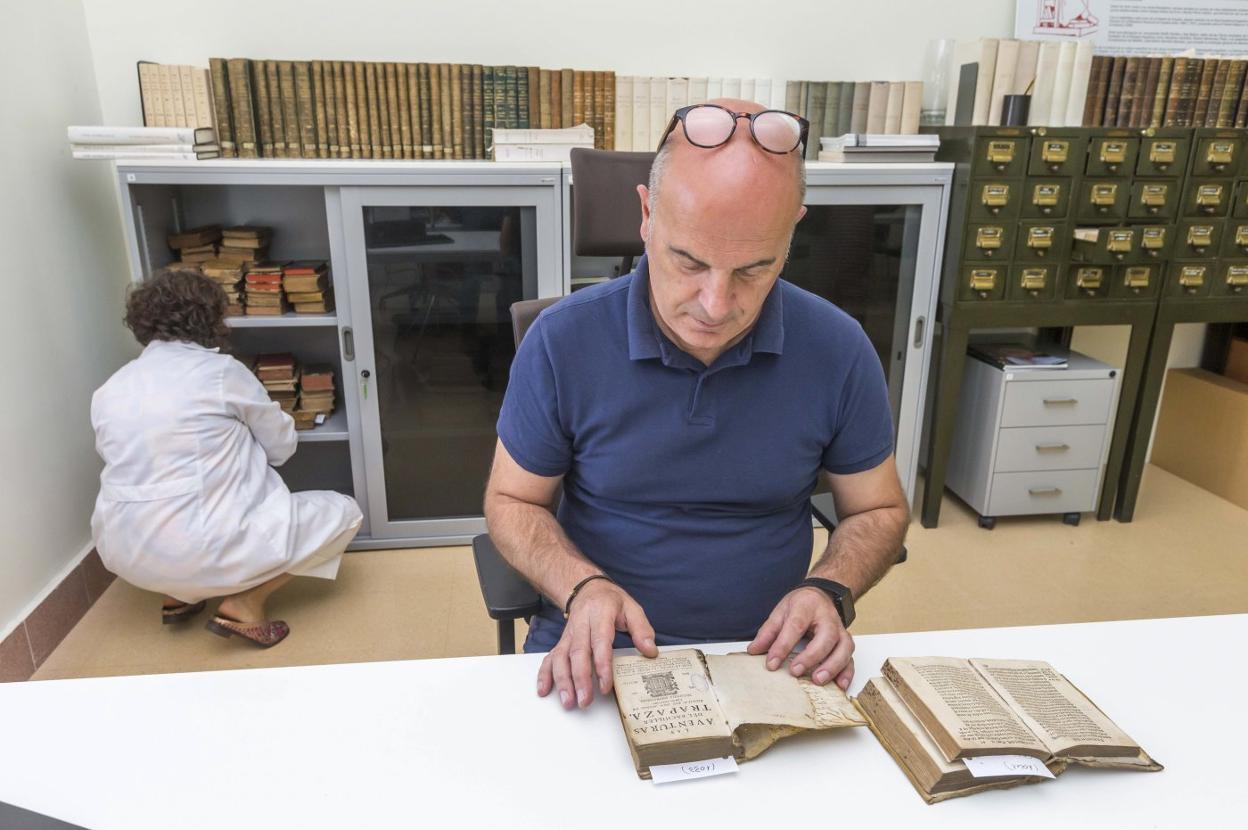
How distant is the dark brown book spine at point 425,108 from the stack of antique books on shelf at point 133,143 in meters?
0.65

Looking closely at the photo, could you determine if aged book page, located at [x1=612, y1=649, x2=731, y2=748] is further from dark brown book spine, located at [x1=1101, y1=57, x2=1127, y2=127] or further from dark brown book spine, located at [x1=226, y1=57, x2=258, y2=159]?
dark brown book spine, located at [x1=1101, y1=57, x2=1127, y2=127]

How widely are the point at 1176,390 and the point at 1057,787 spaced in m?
3.32

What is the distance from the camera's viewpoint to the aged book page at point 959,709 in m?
0.81

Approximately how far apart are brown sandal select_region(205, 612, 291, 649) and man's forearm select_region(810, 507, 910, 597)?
1649 mm

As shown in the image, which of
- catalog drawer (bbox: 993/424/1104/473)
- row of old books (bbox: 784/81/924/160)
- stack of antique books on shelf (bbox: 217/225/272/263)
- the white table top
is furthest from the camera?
catalog drawer (bbox: 993/424/1104/473)

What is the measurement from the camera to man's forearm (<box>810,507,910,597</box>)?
3.97 ft

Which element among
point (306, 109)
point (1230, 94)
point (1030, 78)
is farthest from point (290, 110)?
point (1230, 94)

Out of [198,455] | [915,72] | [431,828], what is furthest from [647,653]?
[915,72]

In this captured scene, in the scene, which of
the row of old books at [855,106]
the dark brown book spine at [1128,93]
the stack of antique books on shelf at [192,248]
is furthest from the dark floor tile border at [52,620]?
the dark brown book spine at [1128,93]

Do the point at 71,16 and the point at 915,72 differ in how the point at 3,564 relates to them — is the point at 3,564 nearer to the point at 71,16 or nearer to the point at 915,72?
the point at 71,16

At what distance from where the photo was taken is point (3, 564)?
2.06 m

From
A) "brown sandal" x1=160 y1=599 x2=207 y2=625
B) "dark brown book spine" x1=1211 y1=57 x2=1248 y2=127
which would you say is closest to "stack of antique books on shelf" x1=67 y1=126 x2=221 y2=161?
"brown sandal" x1=160 y1=599 x2=207 y2=625

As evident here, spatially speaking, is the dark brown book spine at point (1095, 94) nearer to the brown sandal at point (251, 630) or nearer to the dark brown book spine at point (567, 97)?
the dark brown book spine at point (567, 97)

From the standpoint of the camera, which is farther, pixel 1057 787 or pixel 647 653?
pixel 647 653
